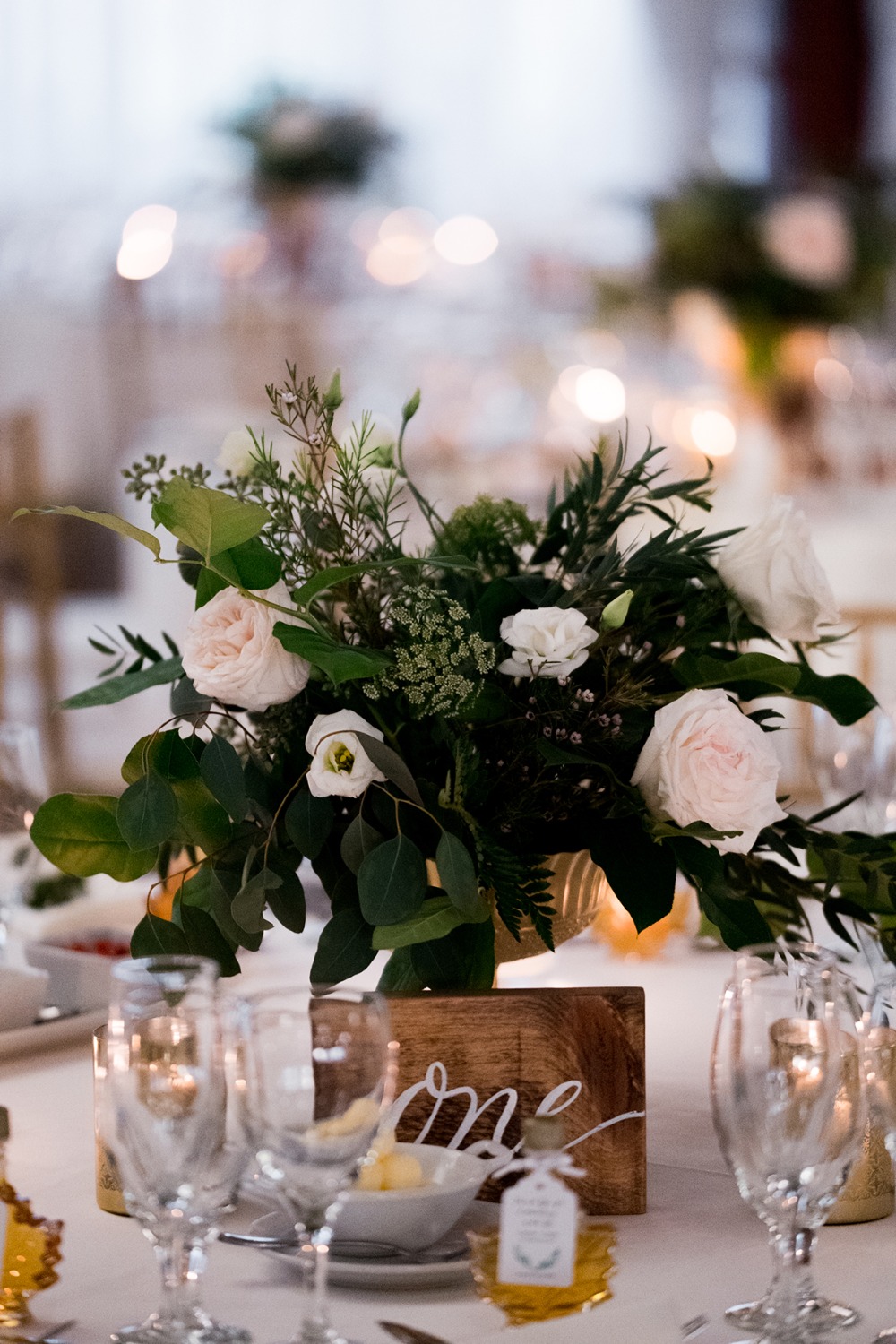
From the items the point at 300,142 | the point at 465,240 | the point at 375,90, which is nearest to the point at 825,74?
the point at 465,240

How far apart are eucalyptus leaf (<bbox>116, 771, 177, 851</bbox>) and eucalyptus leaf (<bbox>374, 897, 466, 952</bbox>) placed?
137 millimetres

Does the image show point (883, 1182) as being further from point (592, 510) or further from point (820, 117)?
point (820, 117)

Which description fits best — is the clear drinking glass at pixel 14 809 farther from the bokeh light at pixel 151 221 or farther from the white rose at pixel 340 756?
the bokeh light at pixel 151 221

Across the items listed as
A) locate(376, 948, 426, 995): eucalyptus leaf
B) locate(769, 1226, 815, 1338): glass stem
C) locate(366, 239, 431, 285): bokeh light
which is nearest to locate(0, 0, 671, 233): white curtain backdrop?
locate(366, 239, 431, 285): bokeh light

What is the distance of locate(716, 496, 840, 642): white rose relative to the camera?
1021 mm

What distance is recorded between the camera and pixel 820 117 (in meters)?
6.53

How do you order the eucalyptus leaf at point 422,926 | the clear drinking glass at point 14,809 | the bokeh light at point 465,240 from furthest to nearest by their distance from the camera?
the bokeh light at point 465,240 < the clear drinking glass at point 14,809 < the eucalyptus leaf at point 422,926

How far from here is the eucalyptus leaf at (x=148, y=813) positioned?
93 cm

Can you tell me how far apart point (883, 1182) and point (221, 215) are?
5.03 metres

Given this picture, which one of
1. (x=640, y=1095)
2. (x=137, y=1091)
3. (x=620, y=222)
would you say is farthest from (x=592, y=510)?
(x=620, y=222)

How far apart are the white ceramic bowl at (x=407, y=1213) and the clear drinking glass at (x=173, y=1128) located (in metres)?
0.09

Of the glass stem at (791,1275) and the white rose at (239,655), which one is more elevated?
the white rose at (239,655)

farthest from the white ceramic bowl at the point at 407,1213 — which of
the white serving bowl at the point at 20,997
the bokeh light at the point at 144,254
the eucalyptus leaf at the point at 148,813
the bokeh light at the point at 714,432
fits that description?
the bokeh light at the point at 144,254

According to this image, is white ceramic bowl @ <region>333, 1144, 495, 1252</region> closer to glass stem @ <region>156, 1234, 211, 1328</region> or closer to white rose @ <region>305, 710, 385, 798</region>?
glass stem @ <region>156, 1234, 211, 1328</region>
